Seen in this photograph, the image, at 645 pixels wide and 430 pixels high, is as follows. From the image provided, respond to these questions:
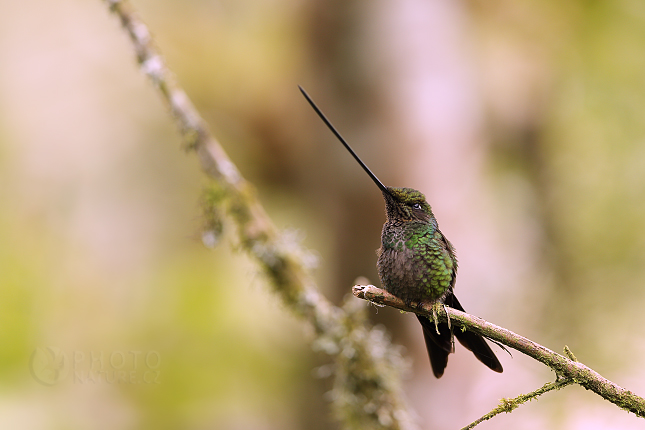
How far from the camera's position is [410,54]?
4.14 m

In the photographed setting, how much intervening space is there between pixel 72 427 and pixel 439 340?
5.14 metres

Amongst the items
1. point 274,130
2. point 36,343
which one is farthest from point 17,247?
point 274,130

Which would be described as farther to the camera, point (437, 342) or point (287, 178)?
point (287, 178)

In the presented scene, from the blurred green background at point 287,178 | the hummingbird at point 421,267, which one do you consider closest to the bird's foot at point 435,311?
the hummingbird at point 421,267

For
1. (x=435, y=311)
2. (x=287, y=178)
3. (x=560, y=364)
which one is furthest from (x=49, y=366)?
(x=560, y=364)

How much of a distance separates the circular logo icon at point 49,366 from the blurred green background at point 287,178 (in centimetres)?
21

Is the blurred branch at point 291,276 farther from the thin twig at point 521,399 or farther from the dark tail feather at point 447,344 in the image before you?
the thin twig at point 521,399

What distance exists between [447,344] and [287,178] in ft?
13.7

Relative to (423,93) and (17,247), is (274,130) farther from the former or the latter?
(17,247)

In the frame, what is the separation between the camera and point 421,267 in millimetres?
1044

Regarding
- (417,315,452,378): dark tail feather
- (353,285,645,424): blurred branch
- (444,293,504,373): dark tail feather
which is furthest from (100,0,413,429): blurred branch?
(353,285,645,424): blurred branch

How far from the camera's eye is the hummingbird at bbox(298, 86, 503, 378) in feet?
3.31

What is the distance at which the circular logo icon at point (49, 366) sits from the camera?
12.4 ft

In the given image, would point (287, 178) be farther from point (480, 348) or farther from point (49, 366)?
point (480, 348)
